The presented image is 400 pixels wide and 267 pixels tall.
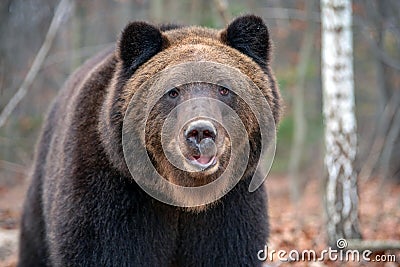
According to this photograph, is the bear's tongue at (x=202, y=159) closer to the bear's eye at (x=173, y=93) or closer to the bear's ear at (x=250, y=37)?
the bear's eye at (x=173, y=93)

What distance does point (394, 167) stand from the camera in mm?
16812

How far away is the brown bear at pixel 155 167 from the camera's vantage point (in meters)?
4.38

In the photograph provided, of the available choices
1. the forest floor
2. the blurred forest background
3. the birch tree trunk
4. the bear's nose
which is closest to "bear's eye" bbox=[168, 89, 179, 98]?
the bear's nose

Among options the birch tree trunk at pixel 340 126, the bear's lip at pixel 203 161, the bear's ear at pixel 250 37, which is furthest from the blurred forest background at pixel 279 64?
the bear's lip at pixel 203 161

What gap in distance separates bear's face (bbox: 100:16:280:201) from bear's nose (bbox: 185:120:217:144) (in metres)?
0.08

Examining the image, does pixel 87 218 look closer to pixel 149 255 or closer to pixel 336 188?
pixel 149 255

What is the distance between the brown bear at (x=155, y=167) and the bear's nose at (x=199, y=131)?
23cm

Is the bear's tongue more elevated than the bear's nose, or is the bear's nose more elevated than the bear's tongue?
the bear's nose

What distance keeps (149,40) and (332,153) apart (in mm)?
3245

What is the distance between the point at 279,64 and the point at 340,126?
13.0 m

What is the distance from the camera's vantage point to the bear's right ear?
174 inches

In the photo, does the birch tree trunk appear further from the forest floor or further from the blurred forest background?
the blurred forest background

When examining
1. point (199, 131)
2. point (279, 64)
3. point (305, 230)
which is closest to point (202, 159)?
point (199, 131)

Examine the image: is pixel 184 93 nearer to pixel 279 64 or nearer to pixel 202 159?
pixel 202 159
